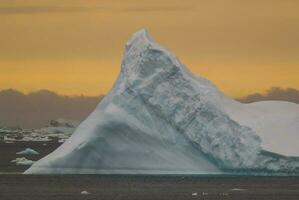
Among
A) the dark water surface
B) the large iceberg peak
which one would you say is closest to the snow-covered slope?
the large iceberg peak

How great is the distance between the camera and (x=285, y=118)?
4438 centimetres

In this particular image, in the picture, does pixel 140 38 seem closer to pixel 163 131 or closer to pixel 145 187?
pixel 163 131

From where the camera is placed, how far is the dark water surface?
36531 mm

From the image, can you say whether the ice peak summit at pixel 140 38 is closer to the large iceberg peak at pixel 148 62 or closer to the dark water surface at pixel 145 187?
the large iceberg peak at pixel 148 62

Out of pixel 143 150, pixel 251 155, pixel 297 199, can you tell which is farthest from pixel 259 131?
pixel 297 199

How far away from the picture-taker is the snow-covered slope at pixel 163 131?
42.0 meters

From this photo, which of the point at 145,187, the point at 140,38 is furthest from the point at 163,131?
the point at 140,38

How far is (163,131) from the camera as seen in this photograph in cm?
4353

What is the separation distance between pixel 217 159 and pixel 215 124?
1331 millimetres

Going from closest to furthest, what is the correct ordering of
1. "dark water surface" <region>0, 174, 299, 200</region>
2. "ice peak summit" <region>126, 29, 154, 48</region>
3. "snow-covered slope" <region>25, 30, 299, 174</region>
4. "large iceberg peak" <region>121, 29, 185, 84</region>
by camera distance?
1. "dark water surface" <region>0, 174, 299, 200</region>
2. "snow-covered slope" <region>25, 30, 299, 174</region>
3. "large iceberg peak" <region>121, 29, 185, 84</region>
4. "ice peak summit" <region>126, 29, 154, 48</region>

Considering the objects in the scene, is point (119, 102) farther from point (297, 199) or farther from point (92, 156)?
point (297, 199)

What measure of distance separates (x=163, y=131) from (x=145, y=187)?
11.9 ft

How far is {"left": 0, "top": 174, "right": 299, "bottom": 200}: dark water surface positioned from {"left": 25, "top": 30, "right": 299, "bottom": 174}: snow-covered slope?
68 centimetres

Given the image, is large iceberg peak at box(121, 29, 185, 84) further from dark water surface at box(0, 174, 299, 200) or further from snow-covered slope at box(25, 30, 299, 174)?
dark water surface at box(0, 174, 299, 200)
